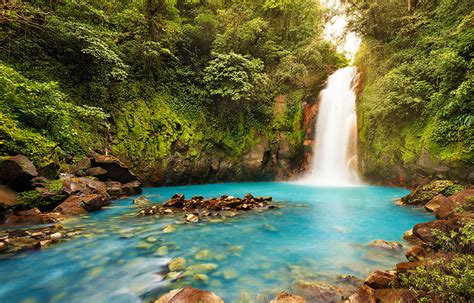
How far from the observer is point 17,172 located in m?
4.98

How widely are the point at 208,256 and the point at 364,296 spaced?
2157 millimetres

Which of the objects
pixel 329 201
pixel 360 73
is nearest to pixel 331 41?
pixel 360 73

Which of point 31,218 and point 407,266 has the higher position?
point 407,266

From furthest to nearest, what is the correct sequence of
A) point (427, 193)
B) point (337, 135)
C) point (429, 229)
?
point (337, 135) < point (427, 193) < point (429, 229)

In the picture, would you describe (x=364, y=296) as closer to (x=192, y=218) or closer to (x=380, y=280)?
(x=380, y=280)

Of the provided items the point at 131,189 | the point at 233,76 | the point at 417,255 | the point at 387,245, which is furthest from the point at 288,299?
the point at 233,76

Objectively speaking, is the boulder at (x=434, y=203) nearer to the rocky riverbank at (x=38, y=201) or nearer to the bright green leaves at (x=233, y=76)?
the rocky riverbank at (x=38, y=201)

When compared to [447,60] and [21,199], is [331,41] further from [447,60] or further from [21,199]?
[21,199]

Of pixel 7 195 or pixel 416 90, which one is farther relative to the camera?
pixel 416 90

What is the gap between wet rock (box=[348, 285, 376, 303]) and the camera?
2.21 m

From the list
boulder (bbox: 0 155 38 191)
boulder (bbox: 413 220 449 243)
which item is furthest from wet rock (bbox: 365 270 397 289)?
boulder (bbox: 0 155 38 191)

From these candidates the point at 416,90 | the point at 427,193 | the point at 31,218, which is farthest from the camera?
the point at 416,90

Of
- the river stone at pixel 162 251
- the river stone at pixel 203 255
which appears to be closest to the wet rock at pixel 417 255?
the river stone at pixel 203 255

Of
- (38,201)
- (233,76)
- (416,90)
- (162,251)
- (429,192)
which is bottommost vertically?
(162,251)
